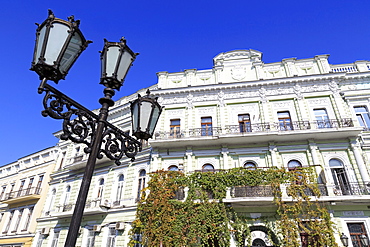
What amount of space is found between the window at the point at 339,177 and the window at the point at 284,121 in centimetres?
302

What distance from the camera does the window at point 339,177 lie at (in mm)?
12062

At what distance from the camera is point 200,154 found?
1425 centimetres

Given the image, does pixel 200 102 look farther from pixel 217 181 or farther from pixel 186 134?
pixel 217 181

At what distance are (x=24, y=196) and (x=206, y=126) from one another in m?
17.8

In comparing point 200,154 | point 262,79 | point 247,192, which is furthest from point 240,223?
point 262,79

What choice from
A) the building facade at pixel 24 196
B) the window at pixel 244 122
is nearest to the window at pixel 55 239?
the building facade at pixel 24 196

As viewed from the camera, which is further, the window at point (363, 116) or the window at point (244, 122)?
the window at point (244, 122)

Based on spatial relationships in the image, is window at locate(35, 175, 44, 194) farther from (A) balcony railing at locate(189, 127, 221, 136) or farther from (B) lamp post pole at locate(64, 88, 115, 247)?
(B) lamp post pole at locate(64, 88, 115, 247)

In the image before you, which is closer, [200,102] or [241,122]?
[241,122]

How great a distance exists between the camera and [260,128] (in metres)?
14.3

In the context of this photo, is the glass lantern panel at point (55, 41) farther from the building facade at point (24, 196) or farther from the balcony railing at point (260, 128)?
the building facade at point (24, 196)

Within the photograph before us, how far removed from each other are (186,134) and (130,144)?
10881mm

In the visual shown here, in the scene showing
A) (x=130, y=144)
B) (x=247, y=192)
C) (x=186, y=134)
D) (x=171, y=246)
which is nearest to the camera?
(x=130, y=144)

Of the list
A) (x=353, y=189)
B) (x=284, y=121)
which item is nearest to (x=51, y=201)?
(x=284, y=121)
